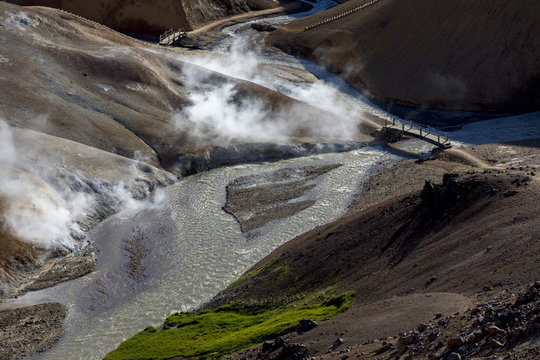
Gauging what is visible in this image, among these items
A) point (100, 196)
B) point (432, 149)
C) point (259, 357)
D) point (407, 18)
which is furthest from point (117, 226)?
point (407, 18)

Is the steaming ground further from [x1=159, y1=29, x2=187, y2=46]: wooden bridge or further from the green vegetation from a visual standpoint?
[x1=159, y1=29, x2=187, y2=46]: wooden bridge

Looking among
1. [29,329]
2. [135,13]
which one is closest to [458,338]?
[29,329]

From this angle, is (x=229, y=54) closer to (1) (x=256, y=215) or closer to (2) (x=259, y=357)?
(1) (x=256, y=215)

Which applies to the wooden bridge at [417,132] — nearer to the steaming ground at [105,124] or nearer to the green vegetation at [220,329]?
the steaming ground at [105,124]

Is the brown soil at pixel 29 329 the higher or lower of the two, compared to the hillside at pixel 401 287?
lower

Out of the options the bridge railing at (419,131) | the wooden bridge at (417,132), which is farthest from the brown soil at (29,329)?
the bridge railing at (419,131)

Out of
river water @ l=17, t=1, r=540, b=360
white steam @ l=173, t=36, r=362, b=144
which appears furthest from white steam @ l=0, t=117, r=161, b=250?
white steam @ l=173, t=36, r=362, b=144
